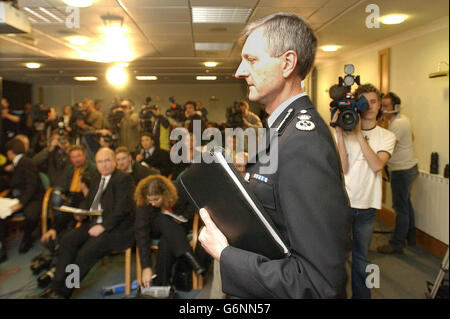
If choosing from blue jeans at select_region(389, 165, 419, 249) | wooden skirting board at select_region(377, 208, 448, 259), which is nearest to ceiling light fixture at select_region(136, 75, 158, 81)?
blue jeans at select_region(389, 165, 419, 249)

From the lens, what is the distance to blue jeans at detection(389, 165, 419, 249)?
212cm

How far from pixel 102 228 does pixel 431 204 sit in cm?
223

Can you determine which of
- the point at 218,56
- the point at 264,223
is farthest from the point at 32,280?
the point at 264,223

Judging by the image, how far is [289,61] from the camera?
2.07 ft

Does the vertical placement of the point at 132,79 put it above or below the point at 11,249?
above

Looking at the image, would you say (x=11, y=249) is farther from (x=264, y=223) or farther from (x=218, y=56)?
(x=264, y=223)

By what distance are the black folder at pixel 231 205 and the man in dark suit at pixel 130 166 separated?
133cm

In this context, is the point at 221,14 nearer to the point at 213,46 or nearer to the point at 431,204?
the point at 213,46

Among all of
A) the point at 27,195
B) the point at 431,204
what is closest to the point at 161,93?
the point at 27,195

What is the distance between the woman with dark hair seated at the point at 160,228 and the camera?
6.72 ft

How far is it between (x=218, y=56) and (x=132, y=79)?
0.29 metres

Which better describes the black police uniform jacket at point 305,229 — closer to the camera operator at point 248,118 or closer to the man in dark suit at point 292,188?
the man in dark suit at point 292,188

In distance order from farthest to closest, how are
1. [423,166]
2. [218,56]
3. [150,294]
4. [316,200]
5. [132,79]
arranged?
[423,166] → [150,294] → [132,79] → [218,56] → [316,200]
